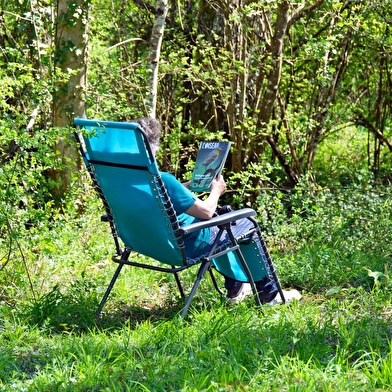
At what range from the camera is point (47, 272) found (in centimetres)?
508

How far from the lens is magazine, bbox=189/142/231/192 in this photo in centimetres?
A: 417

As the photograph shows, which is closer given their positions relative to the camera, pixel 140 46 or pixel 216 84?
pixel 216 84

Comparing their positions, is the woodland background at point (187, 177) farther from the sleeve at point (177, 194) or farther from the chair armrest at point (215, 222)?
the sleeve at point (177, 194)

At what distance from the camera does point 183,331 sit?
12.1 feet

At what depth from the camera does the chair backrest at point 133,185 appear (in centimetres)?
381

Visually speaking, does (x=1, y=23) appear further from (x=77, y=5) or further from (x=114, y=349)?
(x=114, y=349)

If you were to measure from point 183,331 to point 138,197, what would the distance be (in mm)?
797

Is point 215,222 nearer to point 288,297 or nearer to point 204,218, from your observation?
point 204,218

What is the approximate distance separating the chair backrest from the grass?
45 cm

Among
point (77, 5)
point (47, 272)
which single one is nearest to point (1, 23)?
point (77, 5)

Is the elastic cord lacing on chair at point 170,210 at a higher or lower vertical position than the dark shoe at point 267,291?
higher

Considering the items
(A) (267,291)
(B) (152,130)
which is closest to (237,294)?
(A) (267,291)

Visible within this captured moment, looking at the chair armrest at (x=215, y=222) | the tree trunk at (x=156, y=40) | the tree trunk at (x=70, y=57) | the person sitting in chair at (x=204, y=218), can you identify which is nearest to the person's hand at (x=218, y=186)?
the person sitting in chair at (x=204, y=218)

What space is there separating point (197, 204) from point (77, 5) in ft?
9.69
